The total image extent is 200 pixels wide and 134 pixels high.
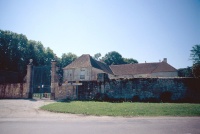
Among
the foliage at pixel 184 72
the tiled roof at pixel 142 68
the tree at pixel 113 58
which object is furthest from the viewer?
the tree at pixel 113 58

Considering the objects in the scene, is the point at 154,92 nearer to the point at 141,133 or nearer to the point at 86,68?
the point at 141,133

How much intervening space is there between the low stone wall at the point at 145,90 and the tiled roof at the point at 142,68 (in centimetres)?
2599

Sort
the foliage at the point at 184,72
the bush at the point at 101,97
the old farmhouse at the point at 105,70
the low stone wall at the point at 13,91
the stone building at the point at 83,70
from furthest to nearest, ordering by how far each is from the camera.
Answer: the foliage at the point at 184,72
the old farmhouse at the point at 105,70
the stone building at the point at 83,70
the low stone wall at the point at 13,91
the bush at the point at 101,97

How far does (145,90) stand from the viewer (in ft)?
63.0

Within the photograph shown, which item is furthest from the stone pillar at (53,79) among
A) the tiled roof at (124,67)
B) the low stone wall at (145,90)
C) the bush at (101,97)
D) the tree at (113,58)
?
the tree at (113,58)

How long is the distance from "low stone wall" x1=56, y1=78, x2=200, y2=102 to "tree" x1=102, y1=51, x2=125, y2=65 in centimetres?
5269

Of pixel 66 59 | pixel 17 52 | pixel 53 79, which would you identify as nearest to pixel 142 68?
pixel 53 79

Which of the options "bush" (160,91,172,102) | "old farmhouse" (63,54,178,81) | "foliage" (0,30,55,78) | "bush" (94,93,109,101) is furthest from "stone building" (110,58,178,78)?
"bush" (94,93,109,101)

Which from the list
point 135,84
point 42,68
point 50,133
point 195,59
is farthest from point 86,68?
point 50,133

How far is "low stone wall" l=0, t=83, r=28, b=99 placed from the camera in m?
21.2

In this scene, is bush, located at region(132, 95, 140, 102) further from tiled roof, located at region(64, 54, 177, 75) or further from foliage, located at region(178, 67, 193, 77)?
foliage, located at region(178, 67, 193, 77)

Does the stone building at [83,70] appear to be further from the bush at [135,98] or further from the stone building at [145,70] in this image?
the bush at [135,98]

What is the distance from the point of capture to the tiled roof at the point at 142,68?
4500 cm

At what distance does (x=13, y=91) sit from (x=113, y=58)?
180 ft
